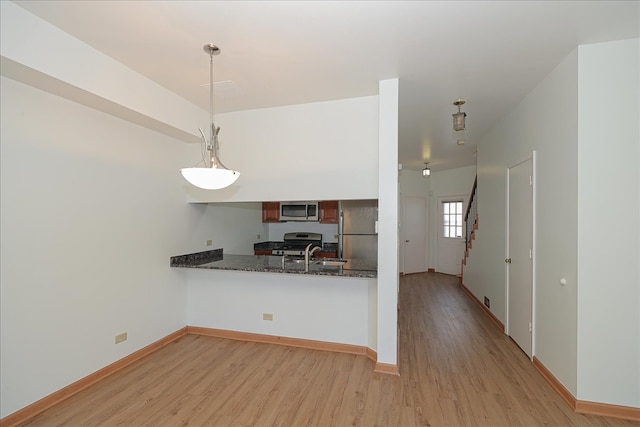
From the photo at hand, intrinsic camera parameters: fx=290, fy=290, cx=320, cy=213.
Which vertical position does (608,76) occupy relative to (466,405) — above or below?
above

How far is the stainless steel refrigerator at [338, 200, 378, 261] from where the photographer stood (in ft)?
15.0

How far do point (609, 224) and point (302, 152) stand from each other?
2706 millimetres

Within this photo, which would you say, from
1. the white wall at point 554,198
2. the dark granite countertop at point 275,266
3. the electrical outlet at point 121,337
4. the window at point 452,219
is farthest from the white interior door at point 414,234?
the electrical outlet at point 121,337

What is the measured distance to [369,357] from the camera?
306 centimetres

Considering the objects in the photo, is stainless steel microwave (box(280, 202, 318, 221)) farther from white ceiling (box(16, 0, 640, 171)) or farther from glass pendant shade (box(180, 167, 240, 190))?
glass pendant shade (box(180, 167, 240, 190))

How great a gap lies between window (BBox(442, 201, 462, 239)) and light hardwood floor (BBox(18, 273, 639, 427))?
4256mm

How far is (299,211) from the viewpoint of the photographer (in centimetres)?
526

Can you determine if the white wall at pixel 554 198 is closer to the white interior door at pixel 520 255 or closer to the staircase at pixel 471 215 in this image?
the white interior door at pixel 520 255

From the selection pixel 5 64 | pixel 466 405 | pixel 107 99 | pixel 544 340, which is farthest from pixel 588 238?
pixel 5 64

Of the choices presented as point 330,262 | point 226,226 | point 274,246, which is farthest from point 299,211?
point 330,262

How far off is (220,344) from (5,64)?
10.1ft

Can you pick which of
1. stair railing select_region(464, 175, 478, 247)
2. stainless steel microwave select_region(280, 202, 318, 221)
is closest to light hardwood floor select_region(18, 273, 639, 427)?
stainless steel microwave select_region(280, 202, 318, 221)

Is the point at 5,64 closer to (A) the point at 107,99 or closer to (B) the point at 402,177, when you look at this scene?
(A) the point at 107,99

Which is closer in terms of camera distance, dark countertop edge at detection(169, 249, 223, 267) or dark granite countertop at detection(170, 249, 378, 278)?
dark granite countertop at detection(170, 249, 378, 278)
